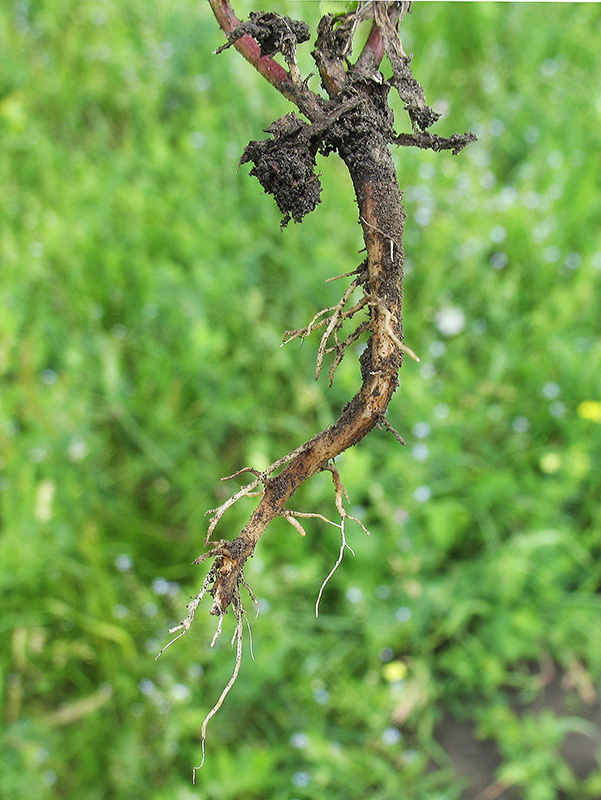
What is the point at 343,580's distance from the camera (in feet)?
6.23

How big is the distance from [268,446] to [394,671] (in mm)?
660

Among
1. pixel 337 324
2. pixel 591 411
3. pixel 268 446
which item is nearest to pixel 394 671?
pixel 268 446

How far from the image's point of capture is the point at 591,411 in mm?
2020

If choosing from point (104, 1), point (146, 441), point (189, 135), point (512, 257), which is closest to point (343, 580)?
point (146, 441)

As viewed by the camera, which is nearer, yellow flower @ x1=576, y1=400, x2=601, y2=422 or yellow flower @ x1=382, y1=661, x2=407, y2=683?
yellow flower @ x1=382, y1=661, x2=407, y2=683

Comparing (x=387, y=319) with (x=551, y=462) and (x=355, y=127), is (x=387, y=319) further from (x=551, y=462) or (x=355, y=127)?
(x=551, y=462)

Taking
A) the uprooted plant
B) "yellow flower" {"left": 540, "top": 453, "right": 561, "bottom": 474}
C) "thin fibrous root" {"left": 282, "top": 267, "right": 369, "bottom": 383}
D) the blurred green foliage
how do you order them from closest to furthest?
the uprooted plant → "thin fibrous root" {"left": 282, "top": 267, "right": 369, "bottom": 383} → the blurred green foliage → "yellow flower" {"left": 540, "top": 453, "right": 561, "bottom": 474}

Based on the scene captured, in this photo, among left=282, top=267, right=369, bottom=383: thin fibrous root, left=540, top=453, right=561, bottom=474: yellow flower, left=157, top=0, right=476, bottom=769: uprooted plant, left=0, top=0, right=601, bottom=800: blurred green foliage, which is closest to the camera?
left=157, top=0, right=476, bottom=769: uprooted plant

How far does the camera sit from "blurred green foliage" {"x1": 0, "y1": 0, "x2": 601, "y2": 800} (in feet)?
5.74

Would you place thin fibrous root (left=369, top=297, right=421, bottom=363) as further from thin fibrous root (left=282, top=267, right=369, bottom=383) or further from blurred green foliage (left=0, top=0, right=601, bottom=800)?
blurred green foliage (left=0, top=0, right=601, bottom=800)

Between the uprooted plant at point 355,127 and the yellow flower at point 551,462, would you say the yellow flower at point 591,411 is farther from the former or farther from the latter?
the uprooted plant at point 355,127

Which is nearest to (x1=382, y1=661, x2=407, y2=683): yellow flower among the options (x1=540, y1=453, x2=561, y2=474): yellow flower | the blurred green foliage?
the blurred green foliage

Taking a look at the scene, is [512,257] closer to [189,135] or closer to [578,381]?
[578,381]

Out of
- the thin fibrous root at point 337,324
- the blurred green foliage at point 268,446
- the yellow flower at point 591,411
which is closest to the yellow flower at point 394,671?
the blurred green foliage at point 268,446
